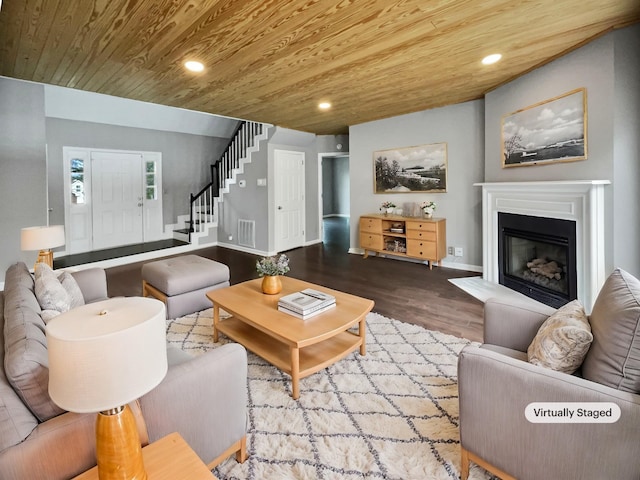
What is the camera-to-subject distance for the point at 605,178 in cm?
296

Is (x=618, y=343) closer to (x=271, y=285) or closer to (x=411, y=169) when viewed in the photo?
(x=271, y=285)

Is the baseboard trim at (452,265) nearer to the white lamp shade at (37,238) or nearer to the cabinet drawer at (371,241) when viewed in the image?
the cabinet drawer at (371,241)

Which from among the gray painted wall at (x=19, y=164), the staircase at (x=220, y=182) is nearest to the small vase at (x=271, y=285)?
the gray painted wall at (x=19, y=164)

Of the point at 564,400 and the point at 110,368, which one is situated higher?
the point at 110,368

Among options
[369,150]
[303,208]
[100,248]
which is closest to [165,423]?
[369,150]

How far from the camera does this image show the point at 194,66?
3.33m

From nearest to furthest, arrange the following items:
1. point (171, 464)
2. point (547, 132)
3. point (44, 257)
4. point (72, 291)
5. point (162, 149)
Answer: point (171, 464)
point (72, 291)
point (44, 257)
point (547, 132)
point (162, 149)

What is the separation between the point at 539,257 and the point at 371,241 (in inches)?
104

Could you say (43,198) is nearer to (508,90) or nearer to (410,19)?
(410,19)

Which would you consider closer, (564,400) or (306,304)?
(564,400)

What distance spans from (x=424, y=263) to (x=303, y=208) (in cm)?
301

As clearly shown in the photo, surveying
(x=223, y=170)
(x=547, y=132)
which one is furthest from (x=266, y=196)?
(x=547, y=132)

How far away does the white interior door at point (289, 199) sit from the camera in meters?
6.73

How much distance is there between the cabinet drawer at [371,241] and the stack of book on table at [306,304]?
343cm
